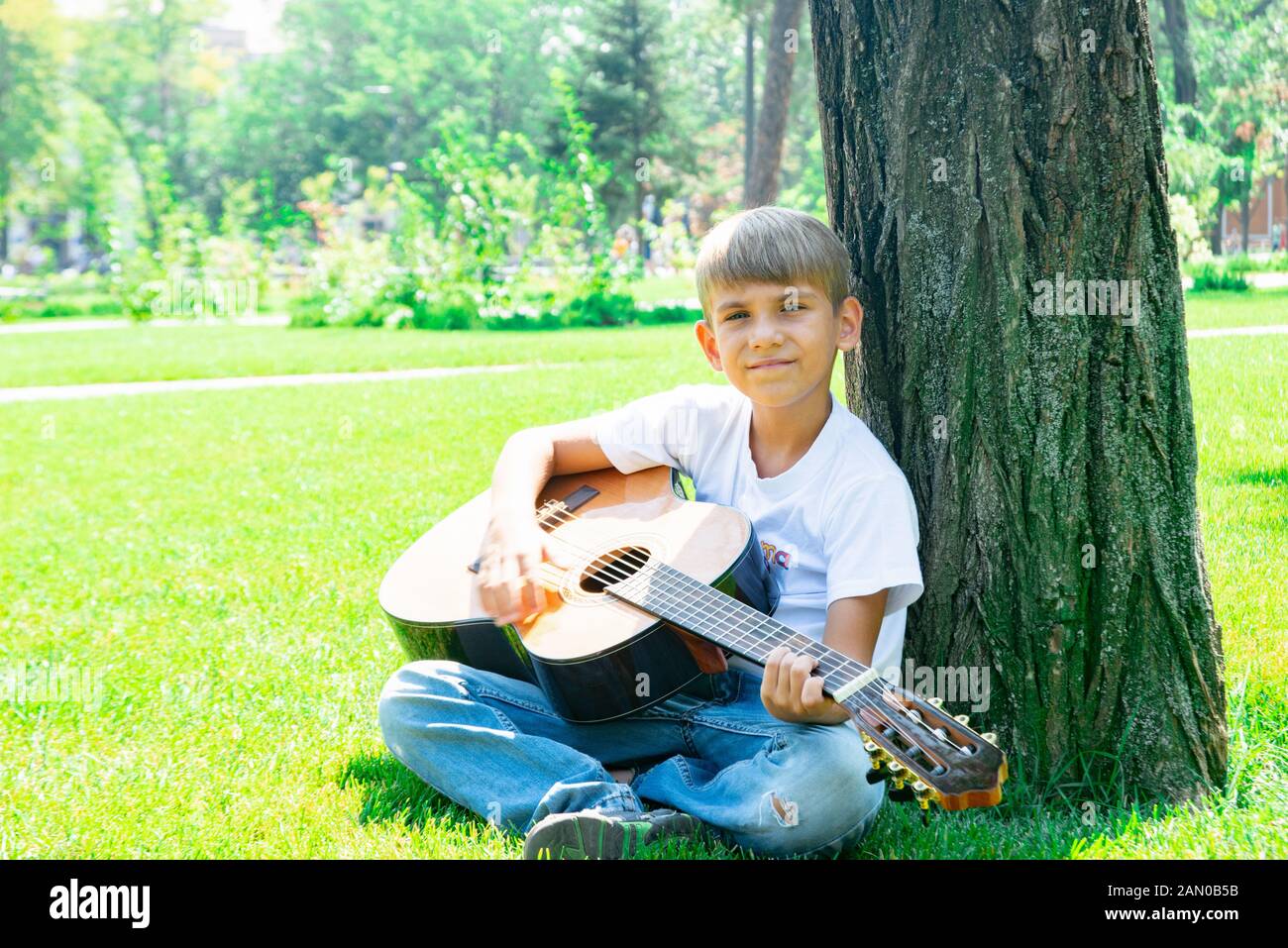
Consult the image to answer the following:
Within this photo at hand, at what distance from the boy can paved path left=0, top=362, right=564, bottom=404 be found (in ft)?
22.8

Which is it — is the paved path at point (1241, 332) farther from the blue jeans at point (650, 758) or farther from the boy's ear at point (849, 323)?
the blue jeans at point (650, 758)

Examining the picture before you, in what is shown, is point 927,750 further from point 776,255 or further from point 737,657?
point 776,255

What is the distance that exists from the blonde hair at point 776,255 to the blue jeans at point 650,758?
801 millimetres

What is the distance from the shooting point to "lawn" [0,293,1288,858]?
2326 mm

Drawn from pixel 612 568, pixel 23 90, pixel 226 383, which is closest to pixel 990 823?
pixel 612 568

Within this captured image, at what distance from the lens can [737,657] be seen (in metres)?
2.45

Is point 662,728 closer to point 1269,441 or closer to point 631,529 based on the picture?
point 631,529

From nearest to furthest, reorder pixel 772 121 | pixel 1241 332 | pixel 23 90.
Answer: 1. pixel 1241 332
2. pixel 772 121
3. pixel 23 90

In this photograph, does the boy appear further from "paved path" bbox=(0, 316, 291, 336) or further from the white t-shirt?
"paved path" bbox=(0, 316, 291, 336)

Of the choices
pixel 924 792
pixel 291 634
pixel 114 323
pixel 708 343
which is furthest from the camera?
pixel 114 323

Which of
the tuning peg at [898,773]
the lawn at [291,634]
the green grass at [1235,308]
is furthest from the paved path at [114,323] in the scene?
the tuning peg at [898,773]

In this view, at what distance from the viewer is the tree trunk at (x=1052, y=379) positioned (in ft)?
7.30

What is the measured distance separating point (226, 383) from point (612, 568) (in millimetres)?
8041
